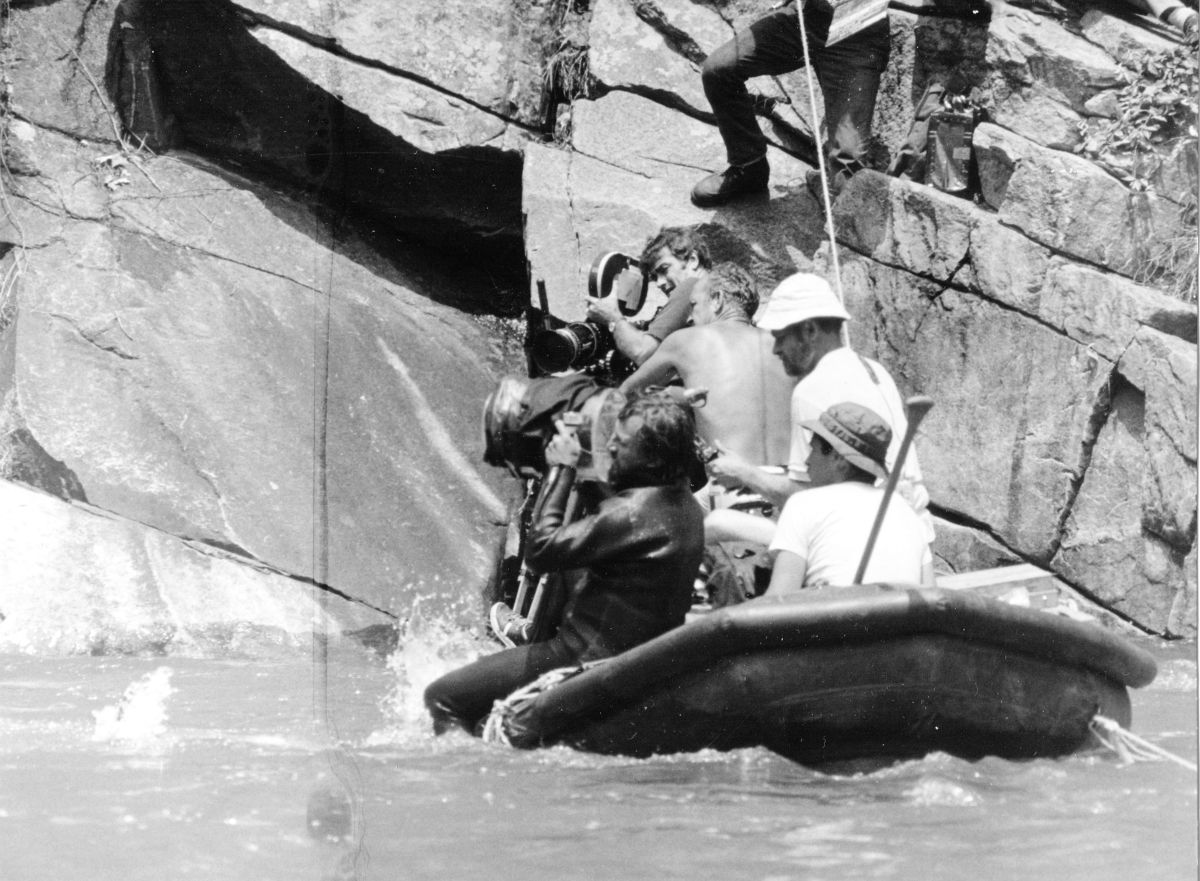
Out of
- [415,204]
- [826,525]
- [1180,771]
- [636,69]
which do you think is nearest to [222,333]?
[415,204]

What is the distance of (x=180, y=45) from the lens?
8008 mm

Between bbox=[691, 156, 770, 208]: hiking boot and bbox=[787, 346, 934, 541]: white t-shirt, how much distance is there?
2.68 m

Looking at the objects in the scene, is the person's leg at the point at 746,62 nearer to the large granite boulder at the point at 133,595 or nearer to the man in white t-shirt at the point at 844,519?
the large granite boulder at the point at 133,595

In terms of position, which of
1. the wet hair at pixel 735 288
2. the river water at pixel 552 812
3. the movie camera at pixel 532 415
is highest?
the wet hair at pixel 735 288

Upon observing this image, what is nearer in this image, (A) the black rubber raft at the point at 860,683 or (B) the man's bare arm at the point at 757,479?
(A) the black rubber raft at the point at 860,683

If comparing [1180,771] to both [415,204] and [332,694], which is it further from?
[415,204]

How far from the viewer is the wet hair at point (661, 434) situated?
159 inches

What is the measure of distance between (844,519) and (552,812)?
38.6 inches

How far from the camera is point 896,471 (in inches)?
147

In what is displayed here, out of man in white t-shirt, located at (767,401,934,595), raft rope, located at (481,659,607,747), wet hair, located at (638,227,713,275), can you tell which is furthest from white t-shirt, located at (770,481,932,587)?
wet hair, located at (638,227,713,275)

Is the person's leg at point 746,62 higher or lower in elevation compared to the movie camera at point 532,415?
higher

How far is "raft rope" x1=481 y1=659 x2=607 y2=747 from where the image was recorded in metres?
4.16

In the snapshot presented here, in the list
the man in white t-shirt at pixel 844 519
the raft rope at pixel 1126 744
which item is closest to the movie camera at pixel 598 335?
the man in white t-shirt at pixel 844 519

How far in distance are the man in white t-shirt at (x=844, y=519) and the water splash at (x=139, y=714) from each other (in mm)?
1932
